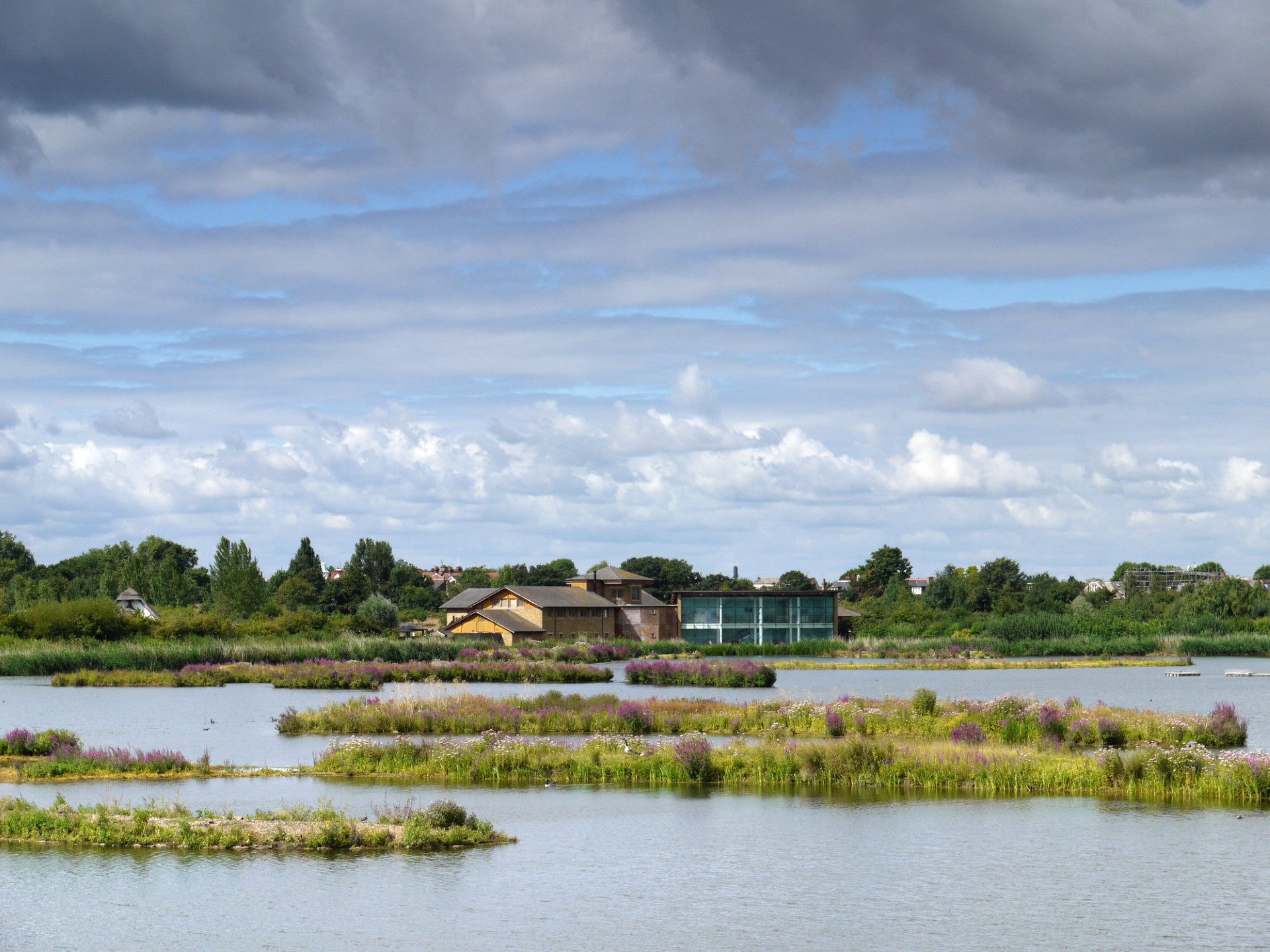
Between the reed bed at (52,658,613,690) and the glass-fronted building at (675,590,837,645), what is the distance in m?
46.8

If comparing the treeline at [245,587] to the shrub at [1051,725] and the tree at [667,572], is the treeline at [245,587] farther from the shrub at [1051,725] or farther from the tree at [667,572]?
the shrub at [1051,725]

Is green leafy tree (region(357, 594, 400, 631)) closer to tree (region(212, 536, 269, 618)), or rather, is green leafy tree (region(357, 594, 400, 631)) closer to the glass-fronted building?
tree (region(212, 536, 269, 618))

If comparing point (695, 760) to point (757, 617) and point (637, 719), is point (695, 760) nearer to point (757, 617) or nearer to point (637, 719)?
point (637, 719)

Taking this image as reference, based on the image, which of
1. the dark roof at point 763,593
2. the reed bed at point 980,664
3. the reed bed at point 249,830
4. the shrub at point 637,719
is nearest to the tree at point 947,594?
the dark roof at point 763,593

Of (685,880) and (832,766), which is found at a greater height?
(832,766)

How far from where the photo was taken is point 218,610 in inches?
4505

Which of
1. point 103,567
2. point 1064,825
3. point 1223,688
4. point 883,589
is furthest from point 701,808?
point 883,589

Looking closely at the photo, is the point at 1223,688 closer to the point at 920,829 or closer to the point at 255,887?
the point at 920,829

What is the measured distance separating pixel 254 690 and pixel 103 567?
11230 cm

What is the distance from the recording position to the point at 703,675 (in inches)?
2837

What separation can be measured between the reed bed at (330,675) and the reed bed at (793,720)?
67.3 feet

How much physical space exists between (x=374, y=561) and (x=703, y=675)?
111m

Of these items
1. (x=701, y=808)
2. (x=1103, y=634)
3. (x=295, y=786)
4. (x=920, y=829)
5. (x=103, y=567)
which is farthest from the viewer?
(x=103, y=567)

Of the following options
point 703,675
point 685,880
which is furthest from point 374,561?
point 685,880
